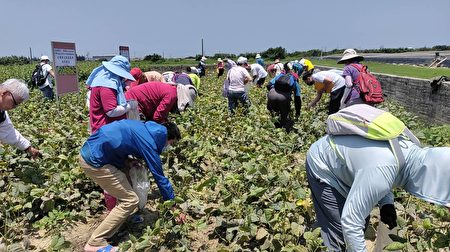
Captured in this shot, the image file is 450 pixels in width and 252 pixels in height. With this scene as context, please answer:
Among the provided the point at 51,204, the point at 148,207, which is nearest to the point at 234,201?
the point at 148,207

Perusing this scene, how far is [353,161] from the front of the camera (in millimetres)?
1933

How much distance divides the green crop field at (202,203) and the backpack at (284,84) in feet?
2.42

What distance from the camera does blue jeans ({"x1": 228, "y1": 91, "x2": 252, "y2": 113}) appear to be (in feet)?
23.5

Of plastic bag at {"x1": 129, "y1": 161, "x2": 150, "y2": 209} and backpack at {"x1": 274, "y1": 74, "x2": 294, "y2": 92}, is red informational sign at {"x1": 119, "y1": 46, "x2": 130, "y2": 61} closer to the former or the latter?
backpack at {"x1": 274, "y1": 74, "x2": 294, "y2": 92}

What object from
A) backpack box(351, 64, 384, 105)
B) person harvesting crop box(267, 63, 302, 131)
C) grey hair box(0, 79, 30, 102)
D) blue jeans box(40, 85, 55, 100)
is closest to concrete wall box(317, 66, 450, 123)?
person harvesting crop box(267, 63, 302, 131)

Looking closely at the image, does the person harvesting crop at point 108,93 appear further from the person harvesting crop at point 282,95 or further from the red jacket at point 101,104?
the person harvesting crop at point 282,95

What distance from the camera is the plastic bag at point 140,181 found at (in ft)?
10.4

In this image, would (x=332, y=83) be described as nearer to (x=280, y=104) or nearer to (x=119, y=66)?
(x=280, y=104)

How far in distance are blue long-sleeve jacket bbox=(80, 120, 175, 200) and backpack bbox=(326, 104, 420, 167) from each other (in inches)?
49.4

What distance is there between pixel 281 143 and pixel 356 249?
3.38 m

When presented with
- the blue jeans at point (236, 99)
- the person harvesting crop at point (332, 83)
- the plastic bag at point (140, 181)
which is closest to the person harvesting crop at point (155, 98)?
the plastic bag at point (140, 181)

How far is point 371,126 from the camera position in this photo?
188 centimetres

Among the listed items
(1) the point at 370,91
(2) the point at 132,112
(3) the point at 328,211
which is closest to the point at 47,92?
(2) the point at 132,112

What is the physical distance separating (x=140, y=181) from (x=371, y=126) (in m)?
1.97
